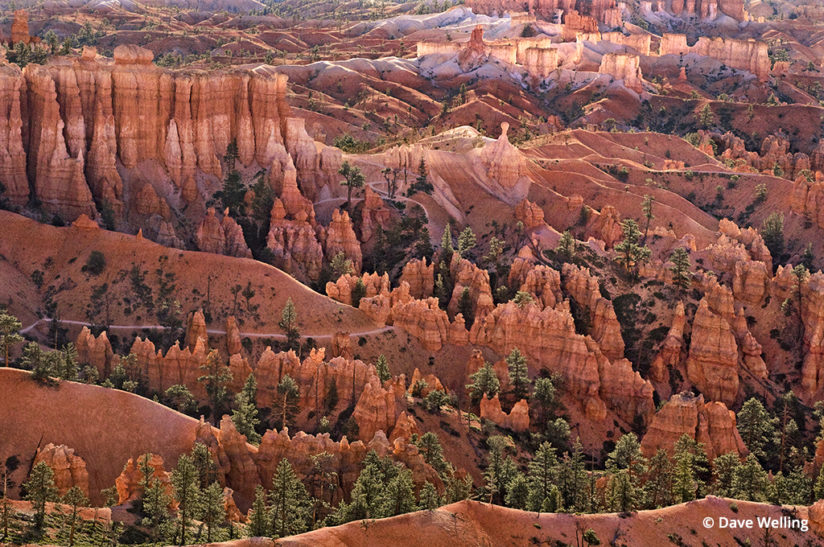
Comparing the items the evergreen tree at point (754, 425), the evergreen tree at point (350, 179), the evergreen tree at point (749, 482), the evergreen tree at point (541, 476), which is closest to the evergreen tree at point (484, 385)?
the evergreen tree at point (541, 476)

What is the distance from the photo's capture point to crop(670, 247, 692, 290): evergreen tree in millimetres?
107562

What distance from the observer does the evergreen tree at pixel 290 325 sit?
9519cm

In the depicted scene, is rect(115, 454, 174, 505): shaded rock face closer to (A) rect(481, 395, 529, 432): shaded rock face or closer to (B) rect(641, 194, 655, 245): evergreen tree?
(A) rect(481, 395, 529, 432): shaded rock face

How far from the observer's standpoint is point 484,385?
9144 centimetres

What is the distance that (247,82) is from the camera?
403 ft

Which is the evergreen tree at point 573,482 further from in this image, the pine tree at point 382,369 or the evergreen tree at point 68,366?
the evergreen tree at point 68,366

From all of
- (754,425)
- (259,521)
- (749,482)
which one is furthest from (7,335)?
(754,425)

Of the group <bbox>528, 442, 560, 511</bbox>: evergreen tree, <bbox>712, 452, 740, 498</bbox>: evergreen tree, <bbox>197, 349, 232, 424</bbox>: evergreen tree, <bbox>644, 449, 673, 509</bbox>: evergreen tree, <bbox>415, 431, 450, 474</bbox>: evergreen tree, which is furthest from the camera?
<bbox>197, 349, 232, 424</bbox>: evergreen tree

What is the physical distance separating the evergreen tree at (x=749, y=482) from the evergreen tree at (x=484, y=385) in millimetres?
18279

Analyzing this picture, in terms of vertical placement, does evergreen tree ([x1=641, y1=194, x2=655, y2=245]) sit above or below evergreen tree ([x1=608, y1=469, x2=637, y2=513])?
below

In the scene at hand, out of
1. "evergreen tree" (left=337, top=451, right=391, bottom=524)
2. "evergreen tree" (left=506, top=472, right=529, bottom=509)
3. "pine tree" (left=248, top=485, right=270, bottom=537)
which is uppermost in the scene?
"pine tree" (left=248, top=485, right=270, bottom=537)

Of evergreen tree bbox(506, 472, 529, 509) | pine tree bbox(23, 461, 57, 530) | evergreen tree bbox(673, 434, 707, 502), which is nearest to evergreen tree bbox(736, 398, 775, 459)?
evergreen tree bbox(673, 434, 707, 502)

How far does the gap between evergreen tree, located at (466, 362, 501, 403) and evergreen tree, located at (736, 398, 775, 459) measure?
54.2ft

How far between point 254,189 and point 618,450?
152 feet
